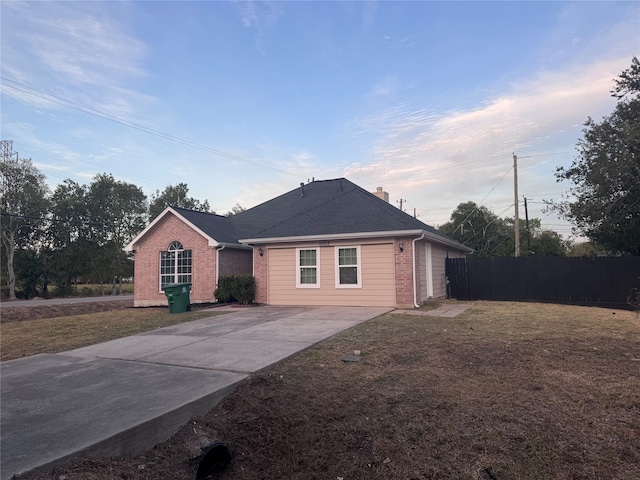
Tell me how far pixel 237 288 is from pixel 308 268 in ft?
9.57

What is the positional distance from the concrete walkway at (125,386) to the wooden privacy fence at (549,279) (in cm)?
915

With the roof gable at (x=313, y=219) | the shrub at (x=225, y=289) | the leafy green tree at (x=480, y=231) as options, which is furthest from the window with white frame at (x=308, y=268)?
the leafy green tree at (x=480, y=231)

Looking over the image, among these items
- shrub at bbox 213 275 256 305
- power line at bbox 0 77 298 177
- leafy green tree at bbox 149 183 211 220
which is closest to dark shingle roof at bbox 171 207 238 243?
shrub at bbox 213 275 256 305

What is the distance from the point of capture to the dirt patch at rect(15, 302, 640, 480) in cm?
328

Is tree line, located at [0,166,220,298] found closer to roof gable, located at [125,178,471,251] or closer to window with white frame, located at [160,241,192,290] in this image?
window with white frame, located at [160,241,192,290]

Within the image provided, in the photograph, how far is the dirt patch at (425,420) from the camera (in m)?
3.28

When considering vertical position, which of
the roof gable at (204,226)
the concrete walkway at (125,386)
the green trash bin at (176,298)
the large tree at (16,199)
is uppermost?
the large tree at (16,199)

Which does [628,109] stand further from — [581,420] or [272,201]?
[581,420]

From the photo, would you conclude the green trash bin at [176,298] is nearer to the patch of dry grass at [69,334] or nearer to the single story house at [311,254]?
the patch of dry grass at [69,334]

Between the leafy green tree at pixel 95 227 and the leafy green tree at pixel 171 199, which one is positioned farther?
the leafy green tree at pixel 171 199

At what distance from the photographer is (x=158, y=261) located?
59.9 feet

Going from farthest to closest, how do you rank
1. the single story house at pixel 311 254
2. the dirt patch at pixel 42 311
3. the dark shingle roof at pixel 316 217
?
the dirt patch at pixel 42 311 → the dark shingle roof at pixel 316 217 → the single story house at pixel 311 254

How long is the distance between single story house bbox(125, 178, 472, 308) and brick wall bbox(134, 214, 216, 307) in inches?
1.7

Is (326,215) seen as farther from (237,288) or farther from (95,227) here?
(95,227)
